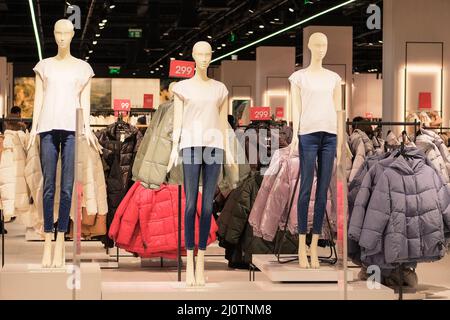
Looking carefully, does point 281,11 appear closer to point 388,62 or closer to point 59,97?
point 388,62

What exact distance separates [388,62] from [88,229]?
7.44 m

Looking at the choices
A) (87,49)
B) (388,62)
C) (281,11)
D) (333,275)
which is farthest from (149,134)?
(87,49)

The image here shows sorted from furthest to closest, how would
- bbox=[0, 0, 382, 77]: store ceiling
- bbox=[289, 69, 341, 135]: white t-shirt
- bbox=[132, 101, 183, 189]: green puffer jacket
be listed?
1. bbox=[0, 0, 382, 77]: store ceiling
2. bbox=[132, 101, 183, 189]: green puffer jacket
3. bbox=[289, 69, 341, 135]: white t-shirt

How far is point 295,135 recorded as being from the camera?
20.9 feet

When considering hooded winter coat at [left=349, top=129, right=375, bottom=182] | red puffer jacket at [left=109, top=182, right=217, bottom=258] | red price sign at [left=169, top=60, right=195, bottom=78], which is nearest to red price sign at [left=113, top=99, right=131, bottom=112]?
red puffer jacket at [left=109, top=182, right=217, bottom=258]

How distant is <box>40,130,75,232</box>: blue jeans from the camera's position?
6.19m

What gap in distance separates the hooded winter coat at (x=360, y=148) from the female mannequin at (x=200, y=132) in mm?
2623

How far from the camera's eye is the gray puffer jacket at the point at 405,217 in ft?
22.3

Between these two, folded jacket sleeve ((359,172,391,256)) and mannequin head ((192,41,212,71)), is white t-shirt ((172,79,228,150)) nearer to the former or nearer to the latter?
mannequin head ((192,41,212,71))

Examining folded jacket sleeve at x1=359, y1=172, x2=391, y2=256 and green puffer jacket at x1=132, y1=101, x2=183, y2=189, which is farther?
folded jacket sleeve at x1=359, y1=172, x2=391, y2=256

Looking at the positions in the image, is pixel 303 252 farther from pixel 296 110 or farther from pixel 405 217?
pixel 296 110

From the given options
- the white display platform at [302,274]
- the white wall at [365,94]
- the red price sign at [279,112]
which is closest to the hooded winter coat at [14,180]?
the white display platform at [302,274]

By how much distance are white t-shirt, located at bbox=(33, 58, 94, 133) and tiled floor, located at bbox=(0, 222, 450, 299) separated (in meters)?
1.77

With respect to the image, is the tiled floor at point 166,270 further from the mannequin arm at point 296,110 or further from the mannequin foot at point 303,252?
the mannequin arm at point 296,110
